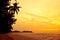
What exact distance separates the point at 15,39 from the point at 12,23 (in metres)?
17.4

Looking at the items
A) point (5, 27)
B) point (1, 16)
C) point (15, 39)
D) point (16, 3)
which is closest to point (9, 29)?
point (5, 27)

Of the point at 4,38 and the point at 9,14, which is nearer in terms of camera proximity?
the point at 4,38

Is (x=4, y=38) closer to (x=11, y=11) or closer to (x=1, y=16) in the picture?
(x=1, y=16)

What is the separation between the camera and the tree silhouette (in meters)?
36.2

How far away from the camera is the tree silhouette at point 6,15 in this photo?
3615cm

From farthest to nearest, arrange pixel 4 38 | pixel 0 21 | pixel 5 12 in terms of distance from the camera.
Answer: pixel 5 12
pixel 0 21
pixel 4 38

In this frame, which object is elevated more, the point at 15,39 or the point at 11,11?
the point at 11,11

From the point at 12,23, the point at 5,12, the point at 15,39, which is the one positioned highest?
the point at 5,12

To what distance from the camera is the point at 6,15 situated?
37688 mm

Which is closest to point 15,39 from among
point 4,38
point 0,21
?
point 4,38

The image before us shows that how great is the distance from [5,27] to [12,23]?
343cm

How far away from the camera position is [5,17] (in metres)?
37.0

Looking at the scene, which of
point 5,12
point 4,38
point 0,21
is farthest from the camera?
point 5,12

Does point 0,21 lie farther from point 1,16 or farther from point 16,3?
point 16,3
